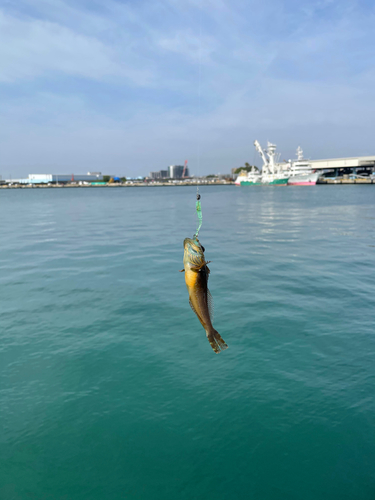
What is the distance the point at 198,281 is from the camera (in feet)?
16.3

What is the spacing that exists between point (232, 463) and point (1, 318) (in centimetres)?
1082

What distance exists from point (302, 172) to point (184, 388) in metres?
167

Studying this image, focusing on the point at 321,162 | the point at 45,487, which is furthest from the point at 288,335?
the point at 321,162

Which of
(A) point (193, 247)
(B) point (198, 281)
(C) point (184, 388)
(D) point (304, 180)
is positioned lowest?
(C) point (184, 388)

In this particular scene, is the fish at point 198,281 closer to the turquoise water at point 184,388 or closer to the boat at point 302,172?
the turquoise water at point 184,388

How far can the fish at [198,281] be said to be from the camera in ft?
15.7

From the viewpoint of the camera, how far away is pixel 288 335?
39.8ft

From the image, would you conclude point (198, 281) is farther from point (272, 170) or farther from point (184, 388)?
point (272, 170)

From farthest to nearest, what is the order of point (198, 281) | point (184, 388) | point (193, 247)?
point (184, 388) < point (198, 281) < point (193, 247)

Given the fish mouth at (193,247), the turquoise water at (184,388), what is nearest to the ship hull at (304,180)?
the turquoise water at (184,388)

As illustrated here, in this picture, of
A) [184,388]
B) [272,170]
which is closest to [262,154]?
[272,170]

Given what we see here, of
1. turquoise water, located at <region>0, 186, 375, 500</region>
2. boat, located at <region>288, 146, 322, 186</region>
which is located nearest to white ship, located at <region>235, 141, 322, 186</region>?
boat, located at <region>288, 146, 322, 186</region>

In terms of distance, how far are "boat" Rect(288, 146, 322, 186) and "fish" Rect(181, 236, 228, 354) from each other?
168 metres

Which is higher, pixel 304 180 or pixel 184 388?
pixel 304 180
